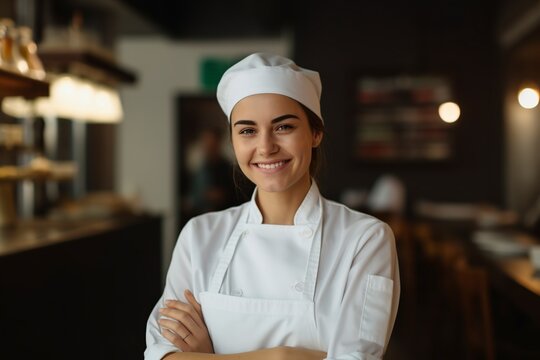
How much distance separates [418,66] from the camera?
23.0 feet

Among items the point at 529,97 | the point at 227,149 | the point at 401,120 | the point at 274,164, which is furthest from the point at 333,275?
the point at 227,149

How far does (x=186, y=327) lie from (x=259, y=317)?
0.18 m

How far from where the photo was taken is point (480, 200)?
23.0 feet

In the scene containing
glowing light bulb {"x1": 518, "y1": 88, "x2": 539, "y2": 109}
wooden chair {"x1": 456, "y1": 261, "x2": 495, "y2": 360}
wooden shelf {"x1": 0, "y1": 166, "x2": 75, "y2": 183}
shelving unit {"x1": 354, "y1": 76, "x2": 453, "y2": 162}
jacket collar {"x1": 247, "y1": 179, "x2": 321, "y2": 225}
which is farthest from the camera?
shelving unit {"x1": 354, "y1": 76, "x2": 453, "y2": 162}

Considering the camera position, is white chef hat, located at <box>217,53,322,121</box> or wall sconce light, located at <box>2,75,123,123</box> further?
wall sconce light, located at <box>2,75,123,123</box>

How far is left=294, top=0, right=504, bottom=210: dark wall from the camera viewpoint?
700cm

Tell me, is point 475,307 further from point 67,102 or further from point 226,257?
point 67,102

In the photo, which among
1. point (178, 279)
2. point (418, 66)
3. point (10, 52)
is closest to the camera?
point (178, 279)

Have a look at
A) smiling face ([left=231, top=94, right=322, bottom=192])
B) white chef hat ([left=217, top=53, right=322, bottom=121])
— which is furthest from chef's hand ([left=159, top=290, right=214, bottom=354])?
white chef hat ([left=217, top=53, right=322, bottom=121])

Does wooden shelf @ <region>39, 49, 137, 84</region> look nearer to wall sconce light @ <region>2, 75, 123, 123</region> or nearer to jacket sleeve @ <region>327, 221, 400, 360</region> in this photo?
wall sconce light @ <region>2, 75, 123, 123</region>

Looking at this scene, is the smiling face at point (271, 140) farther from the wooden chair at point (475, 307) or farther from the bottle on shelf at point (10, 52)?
the bottle on shelf at point (10, 52)

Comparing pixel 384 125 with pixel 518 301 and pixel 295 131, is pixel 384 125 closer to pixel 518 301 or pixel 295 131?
pixel 518 301

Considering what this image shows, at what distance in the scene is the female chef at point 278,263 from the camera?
147 centimetres

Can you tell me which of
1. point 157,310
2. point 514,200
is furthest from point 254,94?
point 514,200
